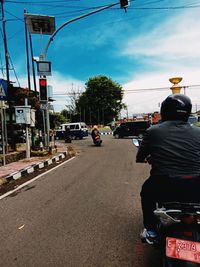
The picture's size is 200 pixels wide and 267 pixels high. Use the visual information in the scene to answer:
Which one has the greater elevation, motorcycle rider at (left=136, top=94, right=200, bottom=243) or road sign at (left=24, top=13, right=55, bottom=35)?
road sign at (left=24, top=13, right=55, bottom=35)

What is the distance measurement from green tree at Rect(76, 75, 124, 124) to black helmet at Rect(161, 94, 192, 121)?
71291 mm

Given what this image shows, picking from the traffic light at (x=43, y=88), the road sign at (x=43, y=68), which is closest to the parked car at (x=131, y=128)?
the traffic light at (x=43, y=88)

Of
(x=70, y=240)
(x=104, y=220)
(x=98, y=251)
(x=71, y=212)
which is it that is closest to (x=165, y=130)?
A: (x=98, y=251)

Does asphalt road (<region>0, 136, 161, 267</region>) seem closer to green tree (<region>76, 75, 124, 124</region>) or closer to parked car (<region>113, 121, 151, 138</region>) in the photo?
parked car (<region>113, 121, 151, 138</region>)

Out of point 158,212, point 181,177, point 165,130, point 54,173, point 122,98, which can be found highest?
point 122,98

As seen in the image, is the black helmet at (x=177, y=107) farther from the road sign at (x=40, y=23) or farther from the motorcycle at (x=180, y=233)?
the road sign at (x=40, y=23)

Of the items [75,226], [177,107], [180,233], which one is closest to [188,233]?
[180,233]

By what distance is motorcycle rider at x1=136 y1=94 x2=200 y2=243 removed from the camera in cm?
282

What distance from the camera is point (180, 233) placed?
8.58 ft

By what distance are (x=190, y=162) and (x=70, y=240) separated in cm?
216

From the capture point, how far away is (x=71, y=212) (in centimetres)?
555

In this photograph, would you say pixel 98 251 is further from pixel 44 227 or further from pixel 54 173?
pixel 54 173

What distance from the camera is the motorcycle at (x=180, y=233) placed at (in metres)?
2.49

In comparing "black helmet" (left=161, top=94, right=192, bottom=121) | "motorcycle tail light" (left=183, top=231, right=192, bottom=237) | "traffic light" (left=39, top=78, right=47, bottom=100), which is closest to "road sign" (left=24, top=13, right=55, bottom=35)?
"traffic light" (left=39, top=78, right=47, bottom=100)
